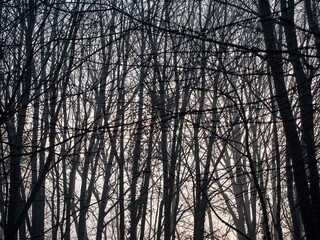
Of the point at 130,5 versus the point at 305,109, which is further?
the point at 130,5

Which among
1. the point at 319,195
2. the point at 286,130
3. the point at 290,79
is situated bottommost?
the point at 319,195

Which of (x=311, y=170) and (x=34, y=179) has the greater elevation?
(x=34, y=179)

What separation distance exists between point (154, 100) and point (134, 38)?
2022 millimetres

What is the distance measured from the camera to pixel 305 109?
5355 mm

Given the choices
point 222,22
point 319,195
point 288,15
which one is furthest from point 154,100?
point 319,195

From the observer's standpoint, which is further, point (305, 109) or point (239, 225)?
point (239, 225)

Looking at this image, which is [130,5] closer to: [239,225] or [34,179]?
[34,179]

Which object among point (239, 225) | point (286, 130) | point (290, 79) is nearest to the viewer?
point (286, 130)

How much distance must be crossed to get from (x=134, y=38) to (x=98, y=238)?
18.2ft

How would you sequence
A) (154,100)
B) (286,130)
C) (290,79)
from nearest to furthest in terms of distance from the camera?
(286,130) < (154,100) < (290,79)

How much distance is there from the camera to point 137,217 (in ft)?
32.0

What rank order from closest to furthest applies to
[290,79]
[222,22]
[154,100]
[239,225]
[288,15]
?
[288,15] < [154,100] < [222,22] < [290,79] < [239,225]

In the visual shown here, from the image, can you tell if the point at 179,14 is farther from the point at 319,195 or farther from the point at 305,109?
the point at 319,195

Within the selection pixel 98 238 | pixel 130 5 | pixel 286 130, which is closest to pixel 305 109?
pixel 286 130
